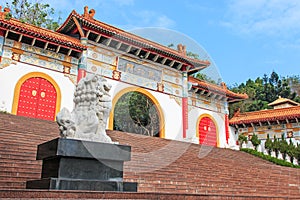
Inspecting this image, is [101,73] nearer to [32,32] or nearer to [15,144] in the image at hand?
[32,32]

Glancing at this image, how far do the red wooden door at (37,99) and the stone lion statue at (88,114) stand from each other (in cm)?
821

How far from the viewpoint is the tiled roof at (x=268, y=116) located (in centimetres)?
2088

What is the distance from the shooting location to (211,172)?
8.82 metres

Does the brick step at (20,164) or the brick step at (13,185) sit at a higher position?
the brick step at (20,164)

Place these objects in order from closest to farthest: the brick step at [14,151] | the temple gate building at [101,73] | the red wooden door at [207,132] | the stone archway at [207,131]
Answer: the brick step at [14,151], the temple gate building at [101,73], the stone archway at [207,131], the red wooden door at [207,132]

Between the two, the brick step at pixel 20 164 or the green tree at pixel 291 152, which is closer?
the brick step at pixel 20 164

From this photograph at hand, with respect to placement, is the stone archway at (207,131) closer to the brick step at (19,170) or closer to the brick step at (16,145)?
the brick step at (16,145)

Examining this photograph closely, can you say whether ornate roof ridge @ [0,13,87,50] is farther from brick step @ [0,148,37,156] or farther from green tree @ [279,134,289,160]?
green tree @ [279,134,289,160]

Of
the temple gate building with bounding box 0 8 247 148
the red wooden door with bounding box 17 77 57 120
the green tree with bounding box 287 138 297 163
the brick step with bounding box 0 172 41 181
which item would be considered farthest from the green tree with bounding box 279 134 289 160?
the brick step with bounding box 0 172 41 181

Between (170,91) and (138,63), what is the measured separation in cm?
256

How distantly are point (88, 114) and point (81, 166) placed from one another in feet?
2.99

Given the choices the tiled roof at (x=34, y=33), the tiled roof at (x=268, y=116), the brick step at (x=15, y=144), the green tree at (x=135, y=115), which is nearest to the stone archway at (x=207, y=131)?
the green tree at (x=135, y=115)

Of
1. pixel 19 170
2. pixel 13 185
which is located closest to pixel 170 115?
pixel 19 170

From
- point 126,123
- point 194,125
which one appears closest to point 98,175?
point 194,125
